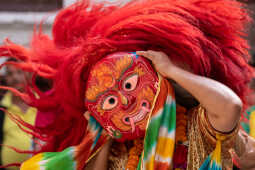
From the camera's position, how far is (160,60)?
639 millimetres

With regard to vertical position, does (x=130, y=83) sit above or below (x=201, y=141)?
above

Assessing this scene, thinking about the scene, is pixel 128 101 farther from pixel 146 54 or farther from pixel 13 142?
pixel 13 142

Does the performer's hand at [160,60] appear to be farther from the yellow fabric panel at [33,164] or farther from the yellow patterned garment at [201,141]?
the yellow fabric panel at [33,164]

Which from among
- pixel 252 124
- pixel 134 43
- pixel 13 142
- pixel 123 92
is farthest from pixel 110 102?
pixel 13 142

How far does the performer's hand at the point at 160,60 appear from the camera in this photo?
2.07 feet

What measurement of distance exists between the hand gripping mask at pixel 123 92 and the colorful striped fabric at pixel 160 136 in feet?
0.09

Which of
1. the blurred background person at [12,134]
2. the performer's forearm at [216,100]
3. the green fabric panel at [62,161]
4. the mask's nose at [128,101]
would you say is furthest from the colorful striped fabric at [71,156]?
the blurred background person at [12,134]

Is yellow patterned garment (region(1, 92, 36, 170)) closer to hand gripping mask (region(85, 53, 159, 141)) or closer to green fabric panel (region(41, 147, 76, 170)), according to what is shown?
green fabric panel (region(41, 147, 76, 170))

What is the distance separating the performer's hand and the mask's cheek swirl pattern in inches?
1.9

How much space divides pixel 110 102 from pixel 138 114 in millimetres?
69

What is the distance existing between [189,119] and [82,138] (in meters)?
0.28

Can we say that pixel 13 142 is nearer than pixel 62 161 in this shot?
No

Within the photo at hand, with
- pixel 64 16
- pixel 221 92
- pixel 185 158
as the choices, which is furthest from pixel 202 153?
pixel 64 16

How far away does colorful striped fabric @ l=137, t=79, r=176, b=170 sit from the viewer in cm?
62
